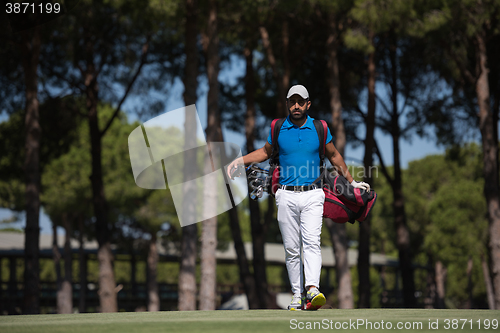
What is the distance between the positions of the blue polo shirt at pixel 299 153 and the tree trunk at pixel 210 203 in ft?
21.6

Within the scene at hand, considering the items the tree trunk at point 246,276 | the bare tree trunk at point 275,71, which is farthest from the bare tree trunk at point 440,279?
the bare tree trunk at point 275,71

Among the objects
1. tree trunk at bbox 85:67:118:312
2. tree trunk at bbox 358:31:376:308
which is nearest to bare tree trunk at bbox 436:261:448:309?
tree trunk at bbox 358:31:376:308

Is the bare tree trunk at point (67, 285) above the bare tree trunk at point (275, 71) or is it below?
below

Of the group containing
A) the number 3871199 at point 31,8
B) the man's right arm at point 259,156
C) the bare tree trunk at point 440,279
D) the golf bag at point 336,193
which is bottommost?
the bare tree trunk at point 440,279

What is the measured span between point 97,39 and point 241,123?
17.4 ft

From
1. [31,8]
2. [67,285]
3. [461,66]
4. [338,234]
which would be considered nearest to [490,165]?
[461,66]

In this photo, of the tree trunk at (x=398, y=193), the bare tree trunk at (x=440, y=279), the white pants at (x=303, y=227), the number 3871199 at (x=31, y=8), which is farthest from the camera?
the bare tree trunk at (x=440, y=279)

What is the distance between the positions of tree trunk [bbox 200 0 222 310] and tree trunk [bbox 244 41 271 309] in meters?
3.99

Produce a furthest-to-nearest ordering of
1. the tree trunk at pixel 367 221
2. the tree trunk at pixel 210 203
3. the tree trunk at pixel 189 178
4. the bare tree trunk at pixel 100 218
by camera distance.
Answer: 1. the tree trunk at pixel 367 221
2. the bare tree trunk at pixel 100 218
3. the tree trunk at pixel 189 178
4. the tree trunk at pixel 210 203

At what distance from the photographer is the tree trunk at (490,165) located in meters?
12.7

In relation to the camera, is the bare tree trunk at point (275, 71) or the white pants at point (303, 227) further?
the bare tree trunk at point (275, 71)

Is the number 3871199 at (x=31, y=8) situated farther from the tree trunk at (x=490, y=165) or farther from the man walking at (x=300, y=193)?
the tree trunk at (x=490, y=165)

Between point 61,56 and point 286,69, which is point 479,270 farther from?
point 61,56

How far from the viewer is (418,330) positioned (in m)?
3.25
